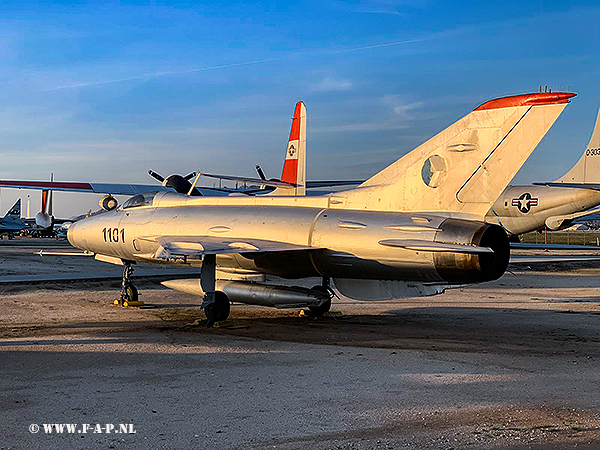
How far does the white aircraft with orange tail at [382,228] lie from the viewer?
9719mm

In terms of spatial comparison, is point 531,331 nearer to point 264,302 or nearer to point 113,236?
point 264,302

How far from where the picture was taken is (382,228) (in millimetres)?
10344

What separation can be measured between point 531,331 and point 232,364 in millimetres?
6095

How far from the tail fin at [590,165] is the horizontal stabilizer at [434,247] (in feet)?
81.2

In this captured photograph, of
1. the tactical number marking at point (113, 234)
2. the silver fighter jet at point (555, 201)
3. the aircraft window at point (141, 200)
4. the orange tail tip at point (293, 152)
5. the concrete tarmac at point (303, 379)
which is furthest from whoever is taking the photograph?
the silver fighter jet at point (555, 201)

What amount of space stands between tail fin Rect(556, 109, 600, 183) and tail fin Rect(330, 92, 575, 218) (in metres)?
23.6

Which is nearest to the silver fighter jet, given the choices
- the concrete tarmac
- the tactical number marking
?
the concrete tarmac

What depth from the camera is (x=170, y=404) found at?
6.33 meters

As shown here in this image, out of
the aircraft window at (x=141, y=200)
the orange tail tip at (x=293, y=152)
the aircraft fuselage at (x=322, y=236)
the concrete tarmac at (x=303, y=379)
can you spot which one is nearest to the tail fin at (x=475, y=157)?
the aircraft fuselage at (x=322, y=236)

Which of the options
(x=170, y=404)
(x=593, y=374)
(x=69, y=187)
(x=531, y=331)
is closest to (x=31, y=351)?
(x=170, y=404)

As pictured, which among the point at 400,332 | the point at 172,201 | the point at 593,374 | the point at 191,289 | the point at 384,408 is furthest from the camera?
the point at 172,201

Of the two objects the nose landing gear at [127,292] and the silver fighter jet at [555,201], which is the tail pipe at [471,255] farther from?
the silver fighter jet at [555,201]

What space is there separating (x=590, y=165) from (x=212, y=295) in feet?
83.6

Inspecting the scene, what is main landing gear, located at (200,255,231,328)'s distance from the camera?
11914 mm
